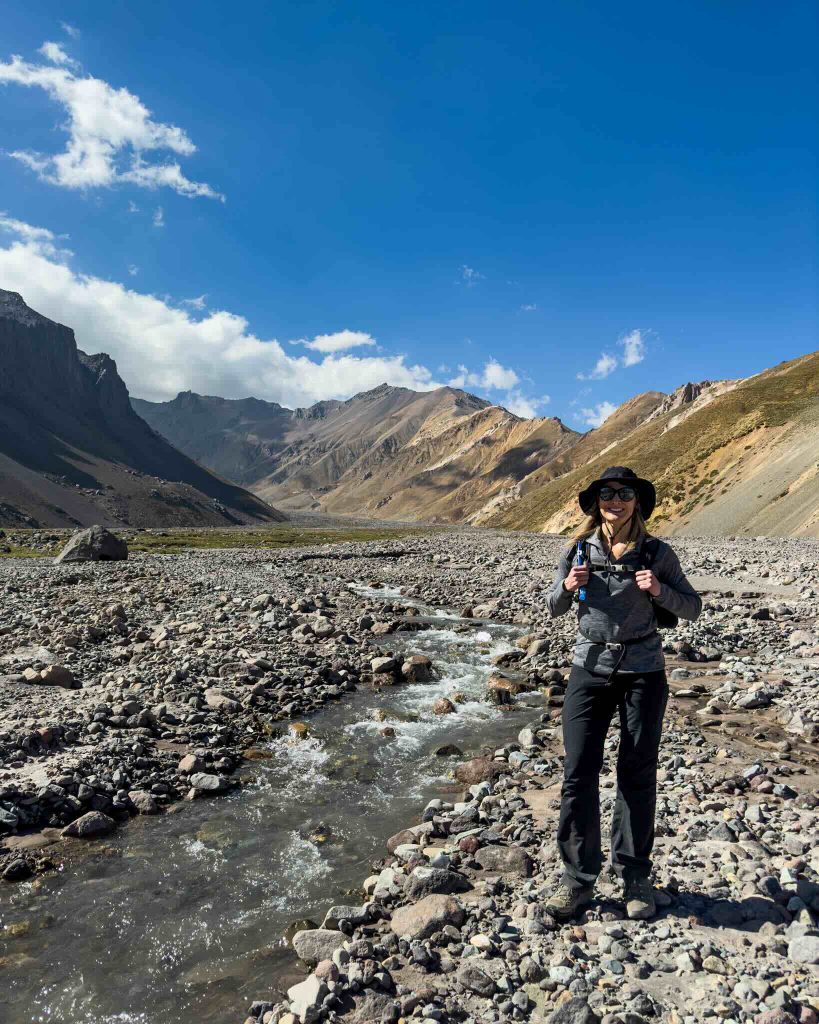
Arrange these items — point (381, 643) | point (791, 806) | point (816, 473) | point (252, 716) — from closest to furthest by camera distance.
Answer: point (791, 806)
point (252, 716)
point (381, 643)
point (816, 473)

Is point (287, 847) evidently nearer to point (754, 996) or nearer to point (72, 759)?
point (72, 759)

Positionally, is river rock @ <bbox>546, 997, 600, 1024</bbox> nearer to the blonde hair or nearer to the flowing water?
the flowing water

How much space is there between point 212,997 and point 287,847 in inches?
110

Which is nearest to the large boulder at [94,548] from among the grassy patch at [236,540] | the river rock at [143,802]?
the grassy patch at [236,540]

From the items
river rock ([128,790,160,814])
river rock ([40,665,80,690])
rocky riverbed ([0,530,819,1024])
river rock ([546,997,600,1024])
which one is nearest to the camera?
river rock ([546,997,600,1024])

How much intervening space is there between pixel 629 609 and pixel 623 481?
4.11 ft

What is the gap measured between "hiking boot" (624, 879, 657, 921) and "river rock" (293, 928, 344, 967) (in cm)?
293

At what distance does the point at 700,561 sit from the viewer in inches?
1471

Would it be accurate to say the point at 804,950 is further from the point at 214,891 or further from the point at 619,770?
Answer: the point at 214,891

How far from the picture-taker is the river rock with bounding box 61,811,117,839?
889cm

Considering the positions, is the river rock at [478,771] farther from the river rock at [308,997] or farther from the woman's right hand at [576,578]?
the woman's right hand at [576,578]

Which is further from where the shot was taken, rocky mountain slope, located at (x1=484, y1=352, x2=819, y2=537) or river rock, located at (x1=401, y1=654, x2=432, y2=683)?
rocky mountain slope, located at (x1=484, y1=352, x2=819, y2=537)

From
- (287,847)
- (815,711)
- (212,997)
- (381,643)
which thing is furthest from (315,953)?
(381,643)

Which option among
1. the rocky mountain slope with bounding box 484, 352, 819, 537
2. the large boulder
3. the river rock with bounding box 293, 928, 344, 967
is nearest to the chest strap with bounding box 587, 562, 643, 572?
the river rock with bounding box 293, 928, 344, 967
